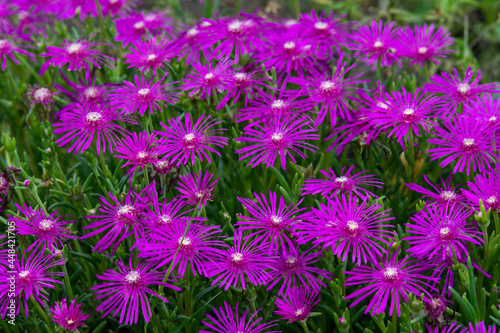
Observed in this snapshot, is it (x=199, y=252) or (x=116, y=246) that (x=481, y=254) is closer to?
(x=199, y=252)

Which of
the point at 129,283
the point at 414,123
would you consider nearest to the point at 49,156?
the point at 129,283

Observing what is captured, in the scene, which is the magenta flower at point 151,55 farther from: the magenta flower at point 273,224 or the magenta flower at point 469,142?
the magenta flower at point 469,142

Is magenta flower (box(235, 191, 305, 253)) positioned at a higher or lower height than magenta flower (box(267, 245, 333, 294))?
higher

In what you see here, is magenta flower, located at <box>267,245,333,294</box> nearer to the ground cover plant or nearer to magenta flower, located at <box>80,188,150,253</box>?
the ground cover plant

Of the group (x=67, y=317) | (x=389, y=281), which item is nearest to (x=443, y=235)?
(x=389, y=281)

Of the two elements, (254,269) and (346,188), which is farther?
(346,188)

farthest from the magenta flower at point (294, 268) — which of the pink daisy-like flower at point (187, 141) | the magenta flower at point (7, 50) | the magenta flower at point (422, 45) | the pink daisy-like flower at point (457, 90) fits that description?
the magenta flower at point (7, 50)

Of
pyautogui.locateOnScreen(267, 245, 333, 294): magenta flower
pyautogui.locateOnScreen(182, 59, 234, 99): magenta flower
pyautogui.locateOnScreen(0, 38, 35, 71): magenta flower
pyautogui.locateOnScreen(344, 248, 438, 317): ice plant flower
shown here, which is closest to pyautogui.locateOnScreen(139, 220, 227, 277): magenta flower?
pyautogui.locateOnScreen(267, 245, 333, 294): magenta flower
